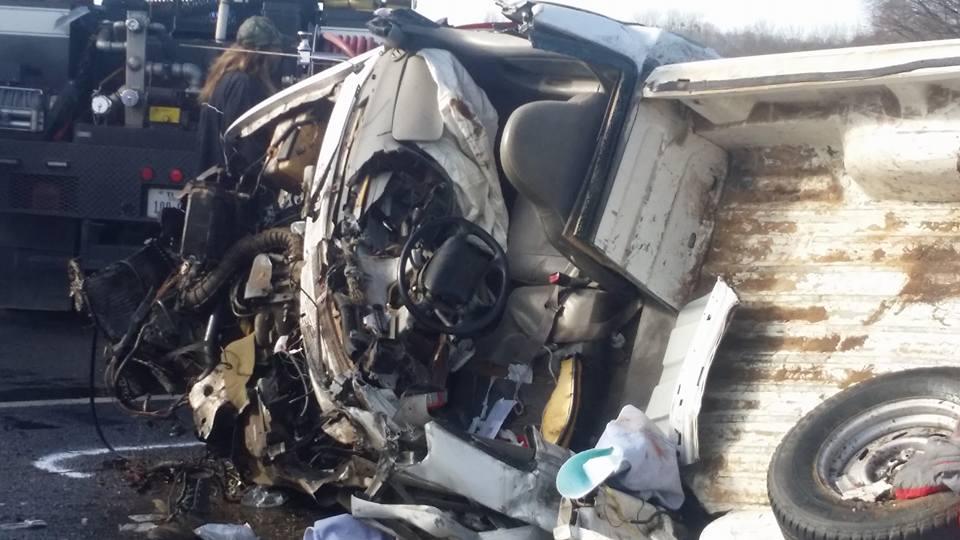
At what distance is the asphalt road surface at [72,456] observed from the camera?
15.5ft

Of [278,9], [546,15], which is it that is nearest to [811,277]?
[546,15]

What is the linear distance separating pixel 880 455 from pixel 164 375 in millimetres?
3074

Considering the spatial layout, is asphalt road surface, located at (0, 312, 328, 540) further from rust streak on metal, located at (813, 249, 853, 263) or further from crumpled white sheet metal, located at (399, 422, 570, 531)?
rust streak on metal, located at (813, 249, 853, 263)

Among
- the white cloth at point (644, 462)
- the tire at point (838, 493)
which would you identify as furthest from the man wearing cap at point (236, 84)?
the tire at point (838, 493)

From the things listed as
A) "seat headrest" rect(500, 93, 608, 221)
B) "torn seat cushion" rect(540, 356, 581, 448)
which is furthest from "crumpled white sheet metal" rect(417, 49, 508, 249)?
"torn seat cushion" rect(540, 356, 581, 448)

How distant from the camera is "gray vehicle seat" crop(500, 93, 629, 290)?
4336 mm

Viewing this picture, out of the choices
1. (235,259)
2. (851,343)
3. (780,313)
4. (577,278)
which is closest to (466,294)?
(577,278)

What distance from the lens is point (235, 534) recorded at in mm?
4359

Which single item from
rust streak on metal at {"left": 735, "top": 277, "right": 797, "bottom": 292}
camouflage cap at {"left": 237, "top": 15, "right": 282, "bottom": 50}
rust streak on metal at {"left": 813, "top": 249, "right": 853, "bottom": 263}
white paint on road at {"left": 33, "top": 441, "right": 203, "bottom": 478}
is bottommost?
white paint on road at {"left": 33, "top": 441, "right": 203, "bottom": 478}

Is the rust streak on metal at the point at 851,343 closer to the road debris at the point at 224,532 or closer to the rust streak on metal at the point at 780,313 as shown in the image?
the rust streak on metal at the point at 780,313

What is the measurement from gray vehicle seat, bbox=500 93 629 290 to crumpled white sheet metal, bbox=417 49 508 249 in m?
0.20

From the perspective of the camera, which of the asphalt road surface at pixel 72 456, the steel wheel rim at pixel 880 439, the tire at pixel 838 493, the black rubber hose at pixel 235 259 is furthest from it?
the black rubber hose at pixel 235 259

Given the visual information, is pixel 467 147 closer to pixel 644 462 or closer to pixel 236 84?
pixel 644 462

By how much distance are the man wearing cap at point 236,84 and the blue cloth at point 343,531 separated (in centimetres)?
325
